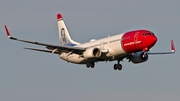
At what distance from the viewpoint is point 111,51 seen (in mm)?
90312

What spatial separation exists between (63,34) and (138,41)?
21.4m

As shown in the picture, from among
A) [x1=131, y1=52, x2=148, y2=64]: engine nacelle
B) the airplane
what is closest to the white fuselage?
the airplane

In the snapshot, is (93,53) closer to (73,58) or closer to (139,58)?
(139,58)

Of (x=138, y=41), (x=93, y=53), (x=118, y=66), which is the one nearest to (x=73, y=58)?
(x=118, y=66)

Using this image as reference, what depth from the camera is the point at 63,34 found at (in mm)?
107875

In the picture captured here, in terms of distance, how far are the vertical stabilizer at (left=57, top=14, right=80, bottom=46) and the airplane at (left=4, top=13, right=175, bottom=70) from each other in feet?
23.5

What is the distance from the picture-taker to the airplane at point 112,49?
292ft

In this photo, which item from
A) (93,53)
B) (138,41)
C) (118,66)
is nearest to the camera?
(138,41)

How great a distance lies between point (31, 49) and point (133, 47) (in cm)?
1335

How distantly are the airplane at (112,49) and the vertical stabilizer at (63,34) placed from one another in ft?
23.5

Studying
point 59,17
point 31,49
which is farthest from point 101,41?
point 59,17

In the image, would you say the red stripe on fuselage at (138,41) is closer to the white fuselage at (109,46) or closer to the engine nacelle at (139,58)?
the white fuselage at (109,46)

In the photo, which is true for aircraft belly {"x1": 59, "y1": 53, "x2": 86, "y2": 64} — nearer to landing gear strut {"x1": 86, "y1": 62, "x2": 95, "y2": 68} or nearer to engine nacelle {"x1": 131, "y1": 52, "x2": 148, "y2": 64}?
landing gear strut {"x1": 86, "y1": 62, "x2": 95, "y2": 68}

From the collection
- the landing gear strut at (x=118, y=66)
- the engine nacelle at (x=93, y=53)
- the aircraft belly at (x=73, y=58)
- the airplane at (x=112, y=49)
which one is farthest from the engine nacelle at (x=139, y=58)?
the aircraft belly at (x=73, y=58)
